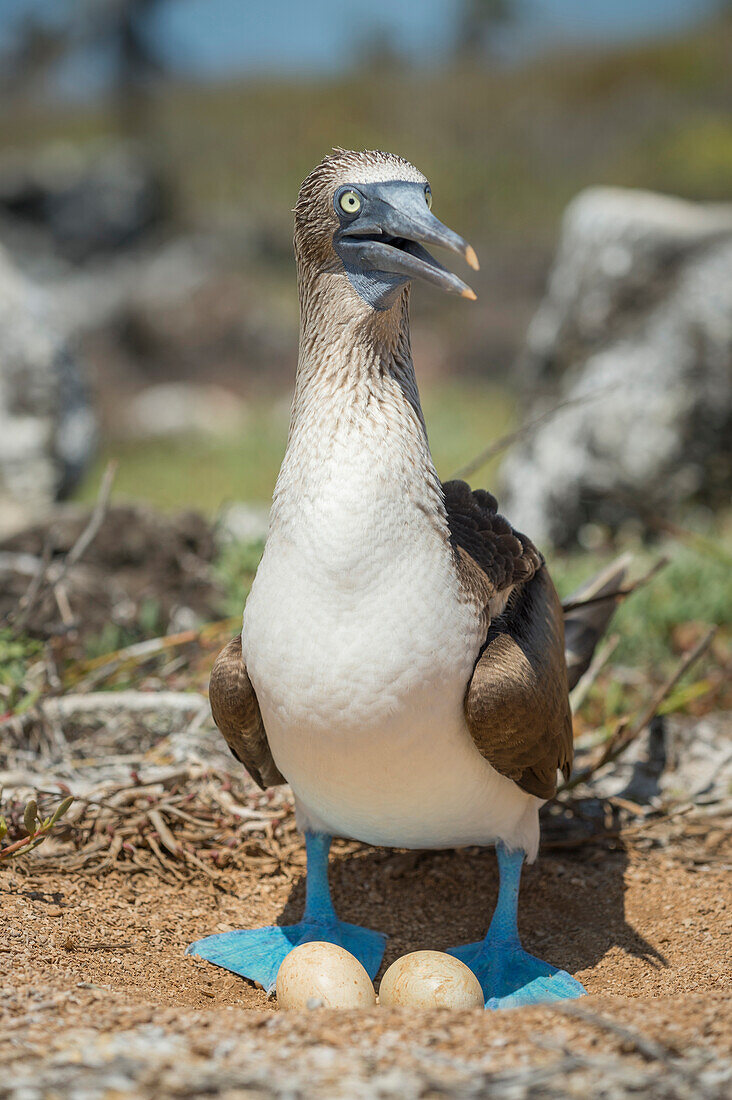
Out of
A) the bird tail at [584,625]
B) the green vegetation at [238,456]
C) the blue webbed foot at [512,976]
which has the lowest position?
the blue webbed foot at [512,976]

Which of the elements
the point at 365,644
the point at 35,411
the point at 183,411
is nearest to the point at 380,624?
the point at 365,644

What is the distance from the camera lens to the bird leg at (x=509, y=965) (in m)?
2.77

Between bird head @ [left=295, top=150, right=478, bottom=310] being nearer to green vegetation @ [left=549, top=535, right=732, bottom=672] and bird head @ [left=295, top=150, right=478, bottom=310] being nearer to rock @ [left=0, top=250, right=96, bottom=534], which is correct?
green vegetation @ [left=549, top=535, right=732, bottom=672]

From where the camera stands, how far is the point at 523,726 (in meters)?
2.69

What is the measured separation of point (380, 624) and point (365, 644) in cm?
6

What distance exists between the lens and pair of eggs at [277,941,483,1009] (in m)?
2.50

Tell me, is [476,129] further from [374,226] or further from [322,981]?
[322,981]

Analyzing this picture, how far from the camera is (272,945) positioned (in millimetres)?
2986

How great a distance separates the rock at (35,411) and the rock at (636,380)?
3.28 m

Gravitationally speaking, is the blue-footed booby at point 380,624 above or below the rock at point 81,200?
below

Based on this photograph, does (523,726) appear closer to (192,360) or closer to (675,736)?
(675,736)

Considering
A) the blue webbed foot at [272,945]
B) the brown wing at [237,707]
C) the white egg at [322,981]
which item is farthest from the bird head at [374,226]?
the blue webbed foot at [272,945]

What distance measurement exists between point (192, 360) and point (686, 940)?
1456 cm

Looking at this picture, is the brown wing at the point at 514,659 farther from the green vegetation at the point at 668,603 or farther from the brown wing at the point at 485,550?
the green vegetation at the point at 668,603
